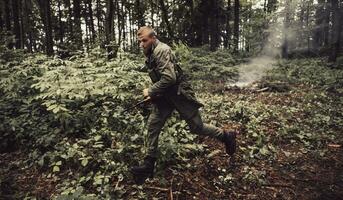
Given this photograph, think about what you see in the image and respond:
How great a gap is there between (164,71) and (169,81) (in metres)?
0.18

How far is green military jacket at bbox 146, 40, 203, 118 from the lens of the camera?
16.0 feet

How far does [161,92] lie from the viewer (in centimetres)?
495

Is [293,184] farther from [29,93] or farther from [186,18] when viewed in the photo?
[186,18]

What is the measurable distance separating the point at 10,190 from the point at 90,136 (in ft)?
5.78

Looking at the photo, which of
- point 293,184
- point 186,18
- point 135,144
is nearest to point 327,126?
point 293,184

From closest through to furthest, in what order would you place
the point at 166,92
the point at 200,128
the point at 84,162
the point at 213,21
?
the point at 166,92, the point at 84,162, the point at 200,128, the point at 213,21

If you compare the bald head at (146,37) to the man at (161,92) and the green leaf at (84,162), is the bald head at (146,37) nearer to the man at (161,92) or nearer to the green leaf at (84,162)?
the man at (161,92)

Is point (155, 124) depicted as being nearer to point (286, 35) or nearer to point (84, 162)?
point (84, 162)

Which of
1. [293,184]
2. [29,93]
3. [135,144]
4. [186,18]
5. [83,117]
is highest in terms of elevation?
[186,18]

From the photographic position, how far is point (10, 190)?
529cm

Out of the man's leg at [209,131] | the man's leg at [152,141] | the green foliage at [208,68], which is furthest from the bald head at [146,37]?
the green foliage at [208,68]

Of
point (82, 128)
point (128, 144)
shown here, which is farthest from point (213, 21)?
point (128, 144)

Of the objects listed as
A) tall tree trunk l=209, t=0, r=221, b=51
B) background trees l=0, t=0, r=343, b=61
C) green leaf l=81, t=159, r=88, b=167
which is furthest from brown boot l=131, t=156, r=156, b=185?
tall tree trunk l=209, t=0, r=221, b=51

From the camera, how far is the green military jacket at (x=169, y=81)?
16.0 ft
